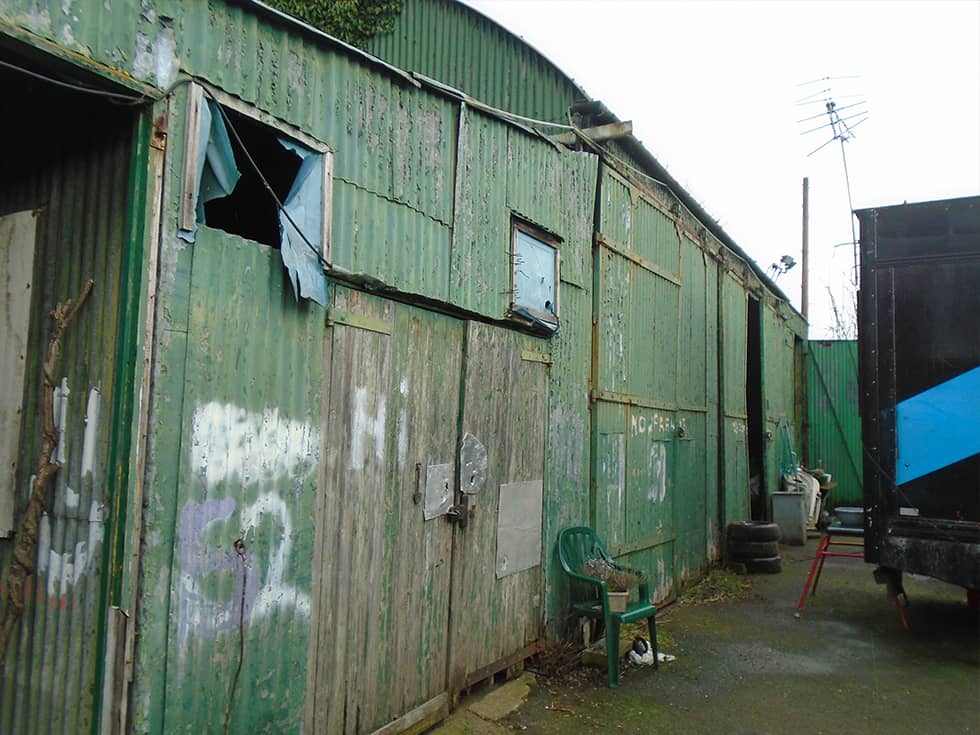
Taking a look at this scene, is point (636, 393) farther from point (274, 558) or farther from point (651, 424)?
point (274, 558)

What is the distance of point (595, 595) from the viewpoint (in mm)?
6359

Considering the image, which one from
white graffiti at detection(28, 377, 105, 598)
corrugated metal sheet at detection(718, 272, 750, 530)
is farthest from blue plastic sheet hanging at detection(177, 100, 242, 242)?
corrugated metal sheet at detection(718, 272, 750, 530)

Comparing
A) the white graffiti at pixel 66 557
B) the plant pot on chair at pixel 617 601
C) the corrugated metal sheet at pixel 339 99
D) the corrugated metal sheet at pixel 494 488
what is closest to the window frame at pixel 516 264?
the corrugated metal sheet at pixel 494 488

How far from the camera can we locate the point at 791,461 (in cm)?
1541

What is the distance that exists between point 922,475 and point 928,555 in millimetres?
689

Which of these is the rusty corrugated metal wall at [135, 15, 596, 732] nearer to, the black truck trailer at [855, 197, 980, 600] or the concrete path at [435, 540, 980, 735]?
the concrete path at [435, 540, 980, 735]

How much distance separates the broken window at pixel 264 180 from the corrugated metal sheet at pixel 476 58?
4943 mm

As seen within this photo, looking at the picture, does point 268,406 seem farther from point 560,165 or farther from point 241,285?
point 560,165

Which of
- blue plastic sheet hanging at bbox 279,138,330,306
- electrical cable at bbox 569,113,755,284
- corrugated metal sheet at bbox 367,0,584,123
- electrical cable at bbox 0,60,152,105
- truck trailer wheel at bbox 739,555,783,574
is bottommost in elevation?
truck trailer wheel at bbox 739,555,783,574

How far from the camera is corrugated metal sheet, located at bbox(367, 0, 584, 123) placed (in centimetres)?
905

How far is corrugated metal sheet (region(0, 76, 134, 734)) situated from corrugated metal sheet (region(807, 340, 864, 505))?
17.0m

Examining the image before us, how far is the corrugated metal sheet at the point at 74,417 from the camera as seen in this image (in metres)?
3.12

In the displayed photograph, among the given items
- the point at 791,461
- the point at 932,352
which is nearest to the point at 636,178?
the point at 932,352

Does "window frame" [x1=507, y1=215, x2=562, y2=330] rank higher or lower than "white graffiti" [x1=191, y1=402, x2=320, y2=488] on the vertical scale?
higher
